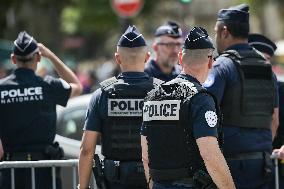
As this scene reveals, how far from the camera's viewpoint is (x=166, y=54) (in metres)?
8.65

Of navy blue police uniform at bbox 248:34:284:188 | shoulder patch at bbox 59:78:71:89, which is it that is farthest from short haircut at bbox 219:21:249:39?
shoulder patch at bbox 59:78:71:89

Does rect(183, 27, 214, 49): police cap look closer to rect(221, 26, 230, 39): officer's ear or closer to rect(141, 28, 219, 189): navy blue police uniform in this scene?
rect(141, 28, 219, 189): navy blue police uniform

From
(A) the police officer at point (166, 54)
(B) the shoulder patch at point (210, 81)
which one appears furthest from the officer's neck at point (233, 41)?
(A) the police officer at point (166, 54)

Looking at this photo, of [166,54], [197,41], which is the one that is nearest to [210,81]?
[197,41]

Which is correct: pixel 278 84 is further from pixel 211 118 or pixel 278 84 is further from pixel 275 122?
pixel 211 118

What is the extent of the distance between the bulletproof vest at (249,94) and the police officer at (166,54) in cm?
227

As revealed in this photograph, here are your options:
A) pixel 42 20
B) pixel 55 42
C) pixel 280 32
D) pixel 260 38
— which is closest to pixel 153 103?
pixel 260 38

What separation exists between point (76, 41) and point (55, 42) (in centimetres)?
3167

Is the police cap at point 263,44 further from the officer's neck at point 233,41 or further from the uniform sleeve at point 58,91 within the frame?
the uniform sleeve at point 58,91

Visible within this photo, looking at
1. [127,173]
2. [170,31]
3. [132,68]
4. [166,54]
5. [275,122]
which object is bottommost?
[127,173]

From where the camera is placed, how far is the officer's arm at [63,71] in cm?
721

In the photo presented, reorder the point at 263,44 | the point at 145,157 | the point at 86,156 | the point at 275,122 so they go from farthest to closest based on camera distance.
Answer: the point at 263,44
the point at 275,122
the point at 86,156
the point at 145,157

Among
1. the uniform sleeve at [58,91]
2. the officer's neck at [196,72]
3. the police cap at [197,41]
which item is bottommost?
the uniform sleeve at [58,91]

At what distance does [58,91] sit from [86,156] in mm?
1145
